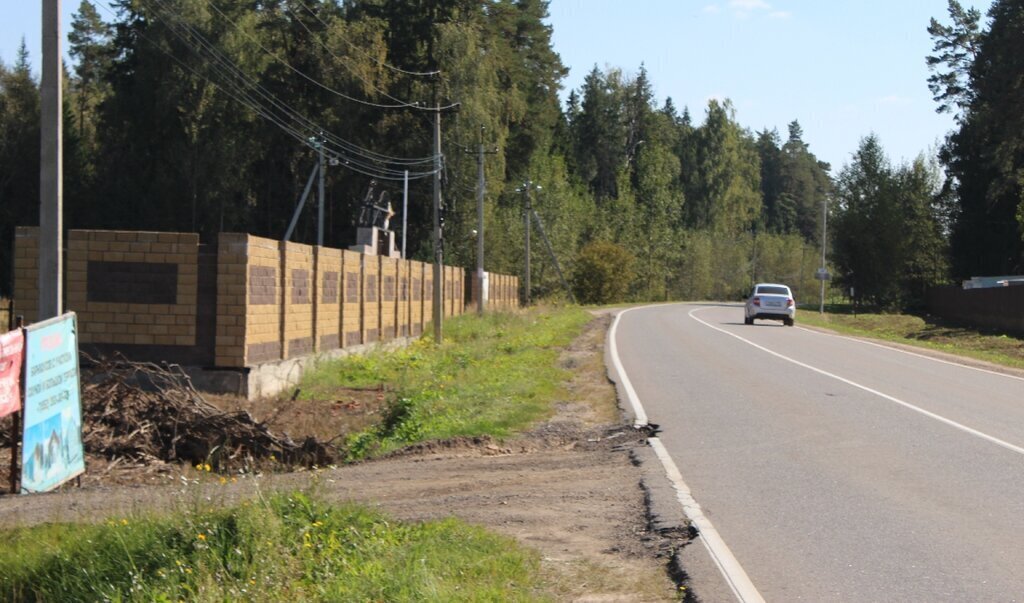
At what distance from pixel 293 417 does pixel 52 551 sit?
8.84 m

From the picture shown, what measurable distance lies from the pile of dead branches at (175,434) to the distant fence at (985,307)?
3952 centimetres

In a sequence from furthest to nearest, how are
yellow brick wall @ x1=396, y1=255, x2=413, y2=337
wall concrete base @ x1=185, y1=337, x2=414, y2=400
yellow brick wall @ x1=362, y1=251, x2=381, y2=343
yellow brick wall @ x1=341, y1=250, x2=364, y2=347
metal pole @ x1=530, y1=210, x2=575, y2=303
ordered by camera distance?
metal pole @ x1=530, y1=210, x2=575, y2=303 < yellow brick wall @ x1=396, y1=255, x2=413, y2=337 < yellow brick wall @ x1=362, y1=251, x2=381, y2=343 < yellow brick wall @ x1=341, y1=250, x2=364, y2=347 < wall concrete base @ x1=185, y1=337, x2=414, y2=400

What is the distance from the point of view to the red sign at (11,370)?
980cm

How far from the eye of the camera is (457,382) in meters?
19.6

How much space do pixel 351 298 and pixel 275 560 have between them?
800 inches

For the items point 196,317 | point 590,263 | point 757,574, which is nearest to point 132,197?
point 590,263

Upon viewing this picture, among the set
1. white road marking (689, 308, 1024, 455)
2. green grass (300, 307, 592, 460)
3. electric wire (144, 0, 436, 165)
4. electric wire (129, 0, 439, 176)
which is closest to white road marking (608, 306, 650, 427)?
green grass (300, 307, 592, 460)

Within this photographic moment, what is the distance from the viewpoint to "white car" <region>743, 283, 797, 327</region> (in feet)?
146

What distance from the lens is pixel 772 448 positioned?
12.0 m

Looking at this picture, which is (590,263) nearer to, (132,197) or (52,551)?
(132,197)

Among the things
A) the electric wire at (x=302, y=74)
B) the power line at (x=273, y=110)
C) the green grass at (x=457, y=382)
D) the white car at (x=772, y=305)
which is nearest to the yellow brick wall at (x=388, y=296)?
the green grass at (x=457, y=382)

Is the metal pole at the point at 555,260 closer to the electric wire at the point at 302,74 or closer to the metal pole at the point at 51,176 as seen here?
the electric wire at the point at 302,74

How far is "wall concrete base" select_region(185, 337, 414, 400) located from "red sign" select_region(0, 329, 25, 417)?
24.7 feet

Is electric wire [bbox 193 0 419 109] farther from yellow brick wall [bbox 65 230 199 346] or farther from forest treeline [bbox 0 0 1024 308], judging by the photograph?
yellow brick wall [bbox 65 230 199 346]
